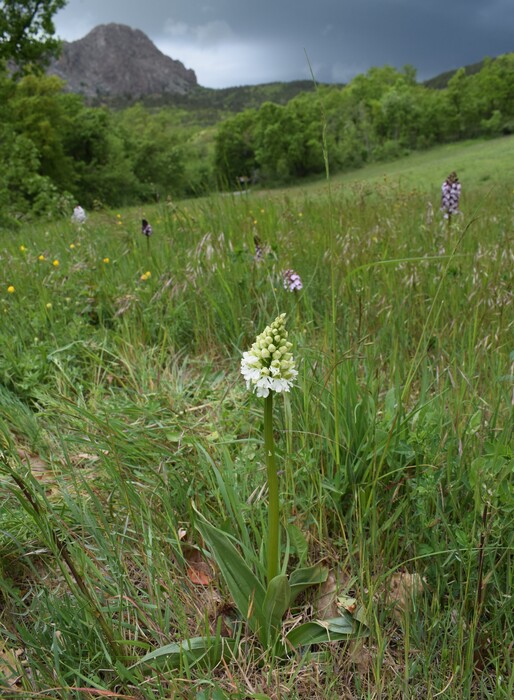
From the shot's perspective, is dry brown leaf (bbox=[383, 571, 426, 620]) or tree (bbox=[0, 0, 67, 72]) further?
tree (bbox=[0, 0, 67, 72])

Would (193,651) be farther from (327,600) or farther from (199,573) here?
(327,600)

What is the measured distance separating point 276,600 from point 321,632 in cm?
17

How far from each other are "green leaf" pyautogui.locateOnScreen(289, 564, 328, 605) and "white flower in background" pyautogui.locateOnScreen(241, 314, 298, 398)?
0.60m

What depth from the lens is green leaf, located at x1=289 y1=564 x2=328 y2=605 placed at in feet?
4.59

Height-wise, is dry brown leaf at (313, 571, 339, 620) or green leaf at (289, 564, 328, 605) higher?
green leaf at (289, 564, 328, 605)

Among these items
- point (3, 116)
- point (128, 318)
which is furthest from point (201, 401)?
point (3, 116)

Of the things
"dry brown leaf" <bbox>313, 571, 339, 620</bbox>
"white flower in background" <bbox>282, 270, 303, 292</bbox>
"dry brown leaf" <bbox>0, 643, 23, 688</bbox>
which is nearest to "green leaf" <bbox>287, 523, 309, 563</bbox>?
"dry brown leaf" <bbox>313, 571, 339, 620</bbox>

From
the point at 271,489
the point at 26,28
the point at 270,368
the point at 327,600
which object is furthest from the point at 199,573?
the point at 26,28

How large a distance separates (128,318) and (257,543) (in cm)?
199

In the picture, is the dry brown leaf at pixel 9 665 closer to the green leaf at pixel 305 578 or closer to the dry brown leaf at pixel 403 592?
the green leaf at pixel 305 578

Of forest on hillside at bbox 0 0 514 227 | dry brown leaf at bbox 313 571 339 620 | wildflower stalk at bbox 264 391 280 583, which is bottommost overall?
dry brown leaf at bbox 313 571 339 620

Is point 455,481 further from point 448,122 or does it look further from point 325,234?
point 448,122

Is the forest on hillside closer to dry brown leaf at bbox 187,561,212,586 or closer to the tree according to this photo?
the tree

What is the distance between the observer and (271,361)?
3.77 feet
